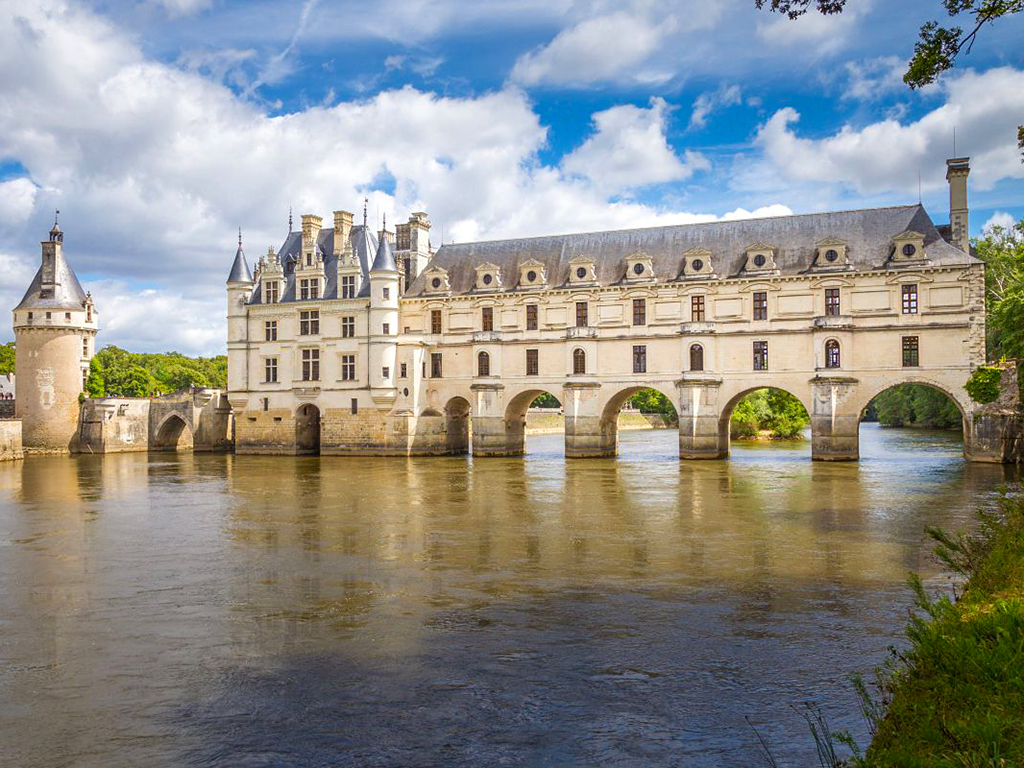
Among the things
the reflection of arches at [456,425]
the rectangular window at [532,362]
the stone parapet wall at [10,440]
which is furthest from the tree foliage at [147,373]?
the rectangular window at [532,362]

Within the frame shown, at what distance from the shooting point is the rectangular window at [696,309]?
1628 inches

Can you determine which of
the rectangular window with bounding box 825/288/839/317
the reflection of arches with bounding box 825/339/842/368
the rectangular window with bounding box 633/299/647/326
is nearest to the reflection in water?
the reflection of arches with bounding box 825/339/842/368

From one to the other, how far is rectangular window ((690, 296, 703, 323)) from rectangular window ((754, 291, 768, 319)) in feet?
8.22

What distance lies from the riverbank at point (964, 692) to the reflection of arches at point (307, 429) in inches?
1711

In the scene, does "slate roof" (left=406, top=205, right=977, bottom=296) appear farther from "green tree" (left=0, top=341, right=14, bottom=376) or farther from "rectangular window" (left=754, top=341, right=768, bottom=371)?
"green tree" (left=0, top=341, right=14, bottom=376)

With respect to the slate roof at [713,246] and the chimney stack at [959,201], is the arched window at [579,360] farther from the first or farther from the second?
the chimney stack at [959,201]

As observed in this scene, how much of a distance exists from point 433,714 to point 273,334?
1702 inches

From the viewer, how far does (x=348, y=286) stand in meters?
47.6

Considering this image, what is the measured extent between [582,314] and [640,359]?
373 centimetres

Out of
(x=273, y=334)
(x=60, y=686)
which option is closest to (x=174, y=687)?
(x=60, y=686)

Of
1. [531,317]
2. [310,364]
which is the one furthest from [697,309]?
[310,364]

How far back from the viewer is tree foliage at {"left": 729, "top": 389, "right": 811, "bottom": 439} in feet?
207

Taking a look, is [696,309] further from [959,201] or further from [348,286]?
[348,286]

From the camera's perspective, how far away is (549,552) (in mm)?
17047
